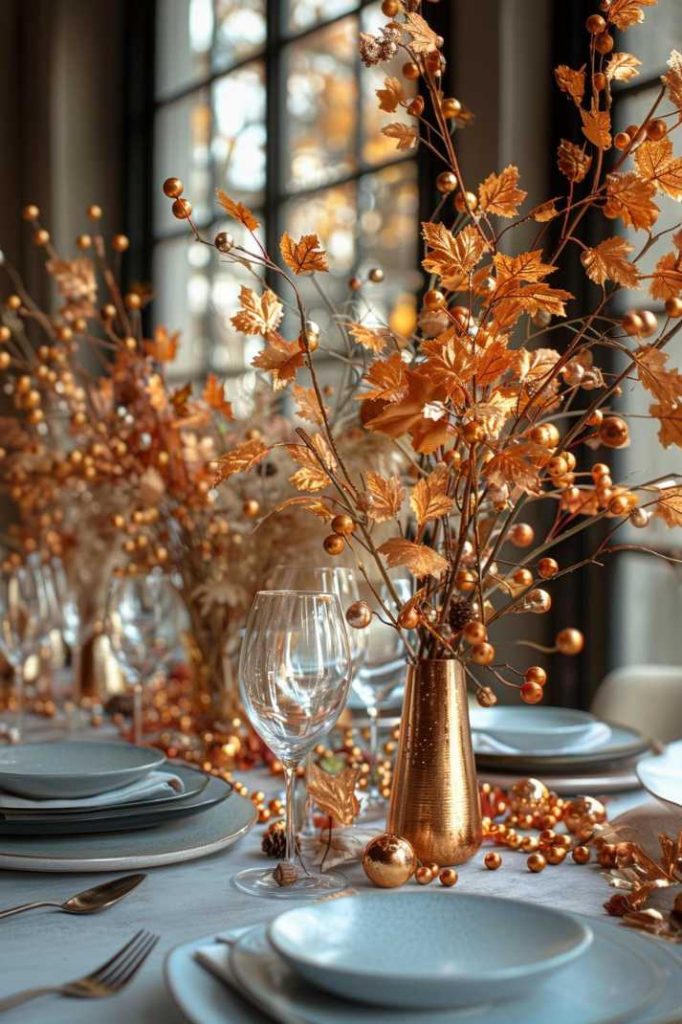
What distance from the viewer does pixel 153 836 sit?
921 mm

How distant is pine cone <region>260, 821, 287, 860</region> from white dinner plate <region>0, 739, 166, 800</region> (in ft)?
0.33

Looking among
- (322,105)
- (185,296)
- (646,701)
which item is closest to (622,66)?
(646,701)

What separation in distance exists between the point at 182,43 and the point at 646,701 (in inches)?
118

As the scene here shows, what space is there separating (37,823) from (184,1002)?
0.34 m

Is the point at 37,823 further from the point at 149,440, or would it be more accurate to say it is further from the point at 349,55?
the point at 349,55

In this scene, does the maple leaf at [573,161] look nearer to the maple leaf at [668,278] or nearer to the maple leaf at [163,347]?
the maple leaf at [668,278]

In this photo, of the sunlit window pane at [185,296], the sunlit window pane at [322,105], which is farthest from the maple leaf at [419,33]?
the sunlit window pane at [185,296]

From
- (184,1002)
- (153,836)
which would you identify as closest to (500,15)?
(153,836)

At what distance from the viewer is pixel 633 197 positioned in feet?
2.60

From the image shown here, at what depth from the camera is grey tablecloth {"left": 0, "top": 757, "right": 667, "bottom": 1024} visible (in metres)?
0.63

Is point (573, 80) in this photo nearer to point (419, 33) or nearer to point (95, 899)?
point (419, 33)

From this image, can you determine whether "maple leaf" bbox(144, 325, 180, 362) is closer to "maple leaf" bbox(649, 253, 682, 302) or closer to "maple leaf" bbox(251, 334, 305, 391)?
"maple leaf" bbox(251, 334, 305, 391)

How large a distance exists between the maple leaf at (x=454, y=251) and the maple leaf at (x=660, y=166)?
11 cm

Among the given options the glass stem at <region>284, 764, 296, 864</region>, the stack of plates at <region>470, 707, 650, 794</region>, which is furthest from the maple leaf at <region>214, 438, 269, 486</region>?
the stack of plates at <region>470, 707, 650, 794</region>
